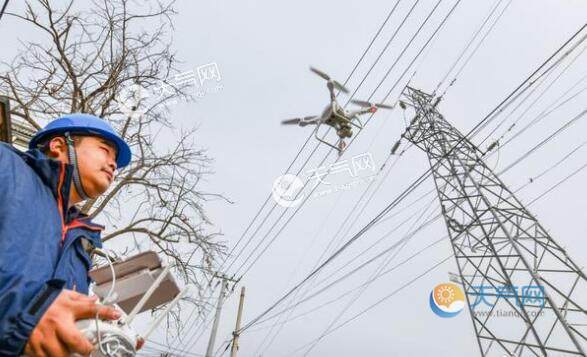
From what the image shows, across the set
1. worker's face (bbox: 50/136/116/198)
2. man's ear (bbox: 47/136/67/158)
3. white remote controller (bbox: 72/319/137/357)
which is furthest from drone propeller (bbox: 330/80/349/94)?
white remote controller (bbox: 72/319/137/357)

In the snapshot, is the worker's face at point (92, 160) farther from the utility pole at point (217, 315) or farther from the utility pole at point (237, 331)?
the utility pole at point (237, 331)

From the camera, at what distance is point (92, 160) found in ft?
6.12

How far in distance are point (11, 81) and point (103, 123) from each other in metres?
5.99

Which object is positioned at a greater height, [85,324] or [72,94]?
[72,94]

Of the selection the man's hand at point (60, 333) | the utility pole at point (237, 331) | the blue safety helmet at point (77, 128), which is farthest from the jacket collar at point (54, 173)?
the utility pole at point (237, 331)

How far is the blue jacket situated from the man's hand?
0.02m

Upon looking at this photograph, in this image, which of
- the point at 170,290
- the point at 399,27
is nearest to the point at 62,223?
the point at 170,290

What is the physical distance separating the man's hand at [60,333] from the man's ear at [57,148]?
1.00 meters

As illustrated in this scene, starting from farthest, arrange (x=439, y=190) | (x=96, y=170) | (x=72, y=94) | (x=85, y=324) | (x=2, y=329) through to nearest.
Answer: (x=439, y=190)
(x=72, y=94)
(x=96, y=170)
(x=85, y=324)
(x=2, y=329)

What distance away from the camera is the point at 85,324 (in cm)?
116

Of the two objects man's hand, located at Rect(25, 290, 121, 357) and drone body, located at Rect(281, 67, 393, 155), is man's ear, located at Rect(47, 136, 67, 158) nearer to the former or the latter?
man's hand, located at Rect(25, 290, 121, 357)

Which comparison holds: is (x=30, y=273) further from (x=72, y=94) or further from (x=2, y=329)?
(x=72, y=94)

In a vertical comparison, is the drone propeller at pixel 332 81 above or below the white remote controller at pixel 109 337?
above

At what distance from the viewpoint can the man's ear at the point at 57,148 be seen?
1.87 m
